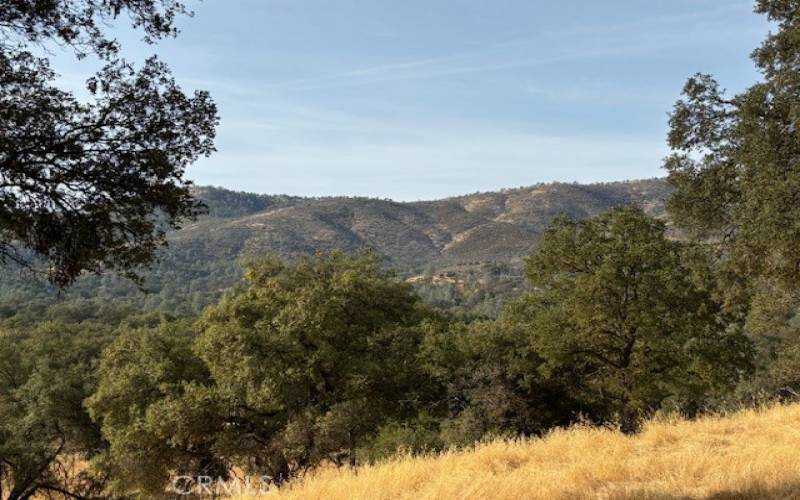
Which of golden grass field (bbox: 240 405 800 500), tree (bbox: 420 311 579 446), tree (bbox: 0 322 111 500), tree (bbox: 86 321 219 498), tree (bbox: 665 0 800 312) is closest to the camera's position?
golden grass field (bbox: 240 405 800 500)

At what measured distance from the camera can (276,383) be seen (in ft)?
67.6

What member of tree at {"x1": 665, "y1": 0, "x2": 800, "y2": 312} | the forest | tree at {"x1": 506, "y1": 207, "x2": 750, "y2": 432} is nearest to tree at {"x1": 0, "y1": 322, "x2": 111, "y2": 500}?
the forest

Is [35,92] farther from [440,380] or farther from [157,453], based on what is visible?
[440,380]

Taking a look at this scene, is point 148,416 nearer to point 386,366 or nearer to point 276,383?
point 276,383

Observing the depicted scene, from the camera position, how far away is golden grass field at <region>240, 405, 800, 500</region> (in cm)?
639

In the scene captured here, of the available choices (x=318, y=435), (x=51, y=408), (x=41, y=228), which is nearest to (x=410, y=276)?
(x=51, y=408)

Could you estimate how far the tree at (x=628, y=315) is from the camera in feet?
68.5

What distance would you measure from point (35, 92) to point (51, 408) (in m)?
32.2

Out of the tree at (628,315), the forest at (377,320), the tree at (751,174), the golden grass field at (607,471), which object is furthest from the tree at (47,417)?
the tree at (751,174)

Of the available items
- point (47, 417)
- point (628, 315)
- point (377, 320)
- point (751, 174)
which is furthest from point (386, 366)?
point (47, 417)

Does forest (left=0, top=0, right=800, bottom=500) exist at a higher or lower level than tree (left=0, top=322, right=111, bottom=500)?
higher

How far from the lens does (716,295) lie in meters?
15.1

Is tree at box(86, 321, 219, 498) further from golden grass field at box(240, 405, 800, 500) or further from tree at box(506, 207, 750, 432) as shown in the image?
golden grass field at box(240, 405, 800, 500)

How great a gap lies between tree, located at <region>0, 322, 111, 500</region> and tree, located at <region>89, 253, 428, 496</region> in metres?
2.45
